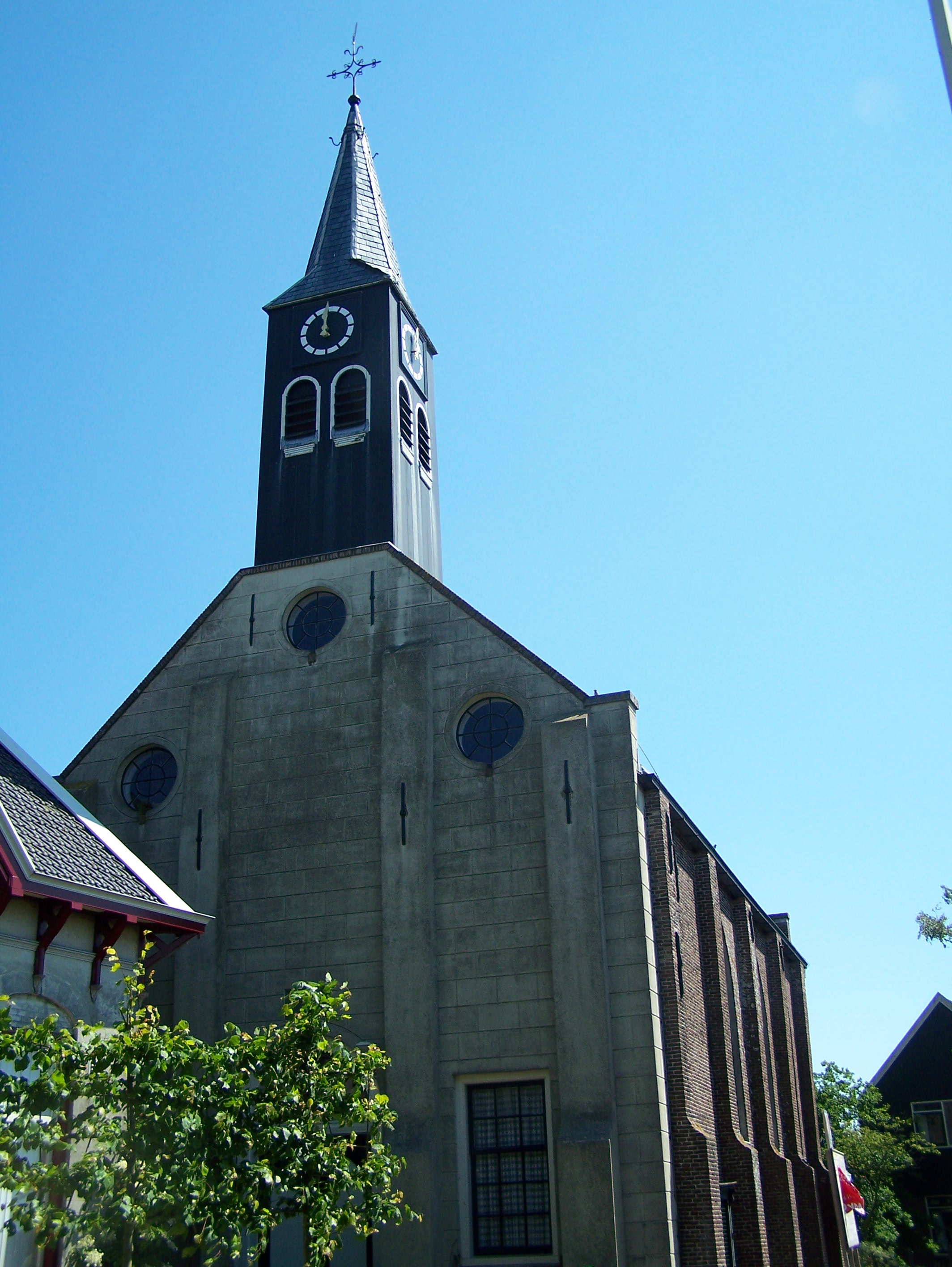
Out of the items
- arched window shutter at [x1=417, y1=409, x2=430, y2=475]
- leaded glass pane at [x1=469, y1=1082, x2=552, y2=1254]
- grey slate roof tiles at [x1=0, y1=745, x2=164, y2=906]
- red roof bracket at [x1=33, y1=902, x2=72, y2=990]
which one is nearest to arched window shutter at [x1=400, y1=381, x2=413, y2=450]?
arched window shutter at [x1=417, y1=409, x2=430, y2=475]

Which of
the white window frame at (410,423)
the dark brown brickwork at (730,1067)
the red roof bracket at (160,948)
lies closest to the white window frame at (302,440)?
the white window frame at (410,423)

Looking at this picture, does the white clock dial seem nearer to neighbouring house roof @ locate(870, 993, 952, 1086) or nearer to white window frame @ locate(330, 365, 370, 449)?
white window frame @ locate(330, 365, 370, 449)

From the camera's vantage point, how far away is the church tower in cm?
2617

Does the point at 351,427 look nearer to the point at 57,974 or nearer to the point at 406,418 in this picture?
the point at 406,418

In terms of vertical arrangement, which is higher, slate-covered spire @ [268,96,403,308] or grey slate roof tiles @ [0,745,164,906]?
slate-covered spire @ [268,96,403,308]

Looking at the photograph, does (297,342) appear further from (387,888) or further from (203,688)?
(387,888)

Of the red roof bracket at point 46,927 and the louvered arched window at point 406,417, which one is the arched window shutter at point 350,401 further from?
the red roof bracket at point 46,927

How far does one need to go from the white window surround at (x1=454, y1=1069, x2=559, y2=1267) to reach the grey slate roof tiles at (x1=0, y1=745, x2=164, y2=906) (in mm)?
6305

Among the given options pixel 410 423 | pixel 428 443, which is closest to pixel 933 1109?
pixel 428 443

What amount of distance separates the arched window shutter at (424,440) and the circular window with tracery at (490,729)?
331 inches

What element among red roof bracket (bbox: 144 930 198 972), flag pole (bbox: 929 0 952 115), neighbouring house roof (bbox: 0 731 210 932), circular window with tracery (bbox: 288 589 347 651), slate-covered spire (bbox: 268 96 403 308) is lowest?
red roof bracket (bbox: 144 930 198 972)

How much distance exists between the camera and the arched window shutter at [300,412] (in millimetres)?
27516

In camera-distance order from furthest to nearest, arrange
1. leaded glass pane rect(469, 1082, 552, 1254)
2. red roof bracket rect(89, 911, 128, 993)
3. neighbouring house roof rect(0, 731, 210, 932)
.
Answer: leaded glass pane rect(469, 1082, 552, 1254) < red roof bracket rect(89, 911, 128, 993) < neighbouring house roof rect(0, 731, 210, 932)

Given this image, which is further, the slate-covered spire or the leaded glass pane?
the slate-covered spire
